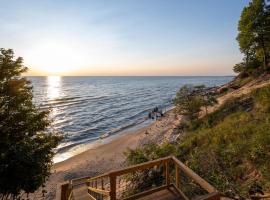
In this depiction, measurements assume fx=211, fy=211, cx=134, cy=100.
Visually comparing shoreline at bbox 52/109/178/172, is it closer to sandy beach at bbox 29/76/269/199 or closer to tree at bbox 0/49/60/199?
sandy beach at bbox 29/76/269/199

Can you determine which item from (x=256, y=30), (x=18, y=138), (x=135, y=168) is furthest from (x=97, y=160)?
(x=256, y=30)

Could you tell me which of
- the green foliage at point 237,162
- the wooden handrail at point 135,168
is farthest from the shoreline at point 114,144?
the wooden handrail at point 135,168

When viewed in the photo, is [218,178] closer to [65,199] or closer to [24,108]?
[65,199]

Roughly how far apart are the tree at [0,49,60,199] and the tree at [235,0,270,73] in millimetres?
33600

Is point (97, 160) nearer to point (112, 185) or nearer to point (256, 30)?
point (112, 185)

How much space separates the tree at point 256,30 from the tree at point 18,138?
33600 millimetres

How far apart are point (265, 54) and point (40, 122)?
34196mm

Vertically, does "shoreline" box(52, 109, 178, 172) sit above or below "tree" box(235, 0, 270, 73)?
below

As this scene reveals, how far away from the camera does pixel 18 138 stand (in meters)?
10.0

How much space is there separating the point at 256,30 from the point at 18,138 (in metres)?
35.9

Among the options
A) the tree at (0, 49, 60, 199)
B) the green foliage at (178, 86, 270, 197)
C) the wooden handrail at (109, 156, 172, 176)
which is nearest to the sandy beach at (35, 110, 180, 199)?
the tree at (0, 49, 60, 199)

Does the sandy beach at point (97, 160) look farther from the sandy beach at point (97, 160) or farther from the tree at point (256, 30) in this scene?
the tree at point (256, 30)

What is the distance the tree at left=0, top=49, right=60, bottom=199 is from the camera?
26.9ft

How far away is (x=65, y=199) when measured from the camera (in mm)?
5770
